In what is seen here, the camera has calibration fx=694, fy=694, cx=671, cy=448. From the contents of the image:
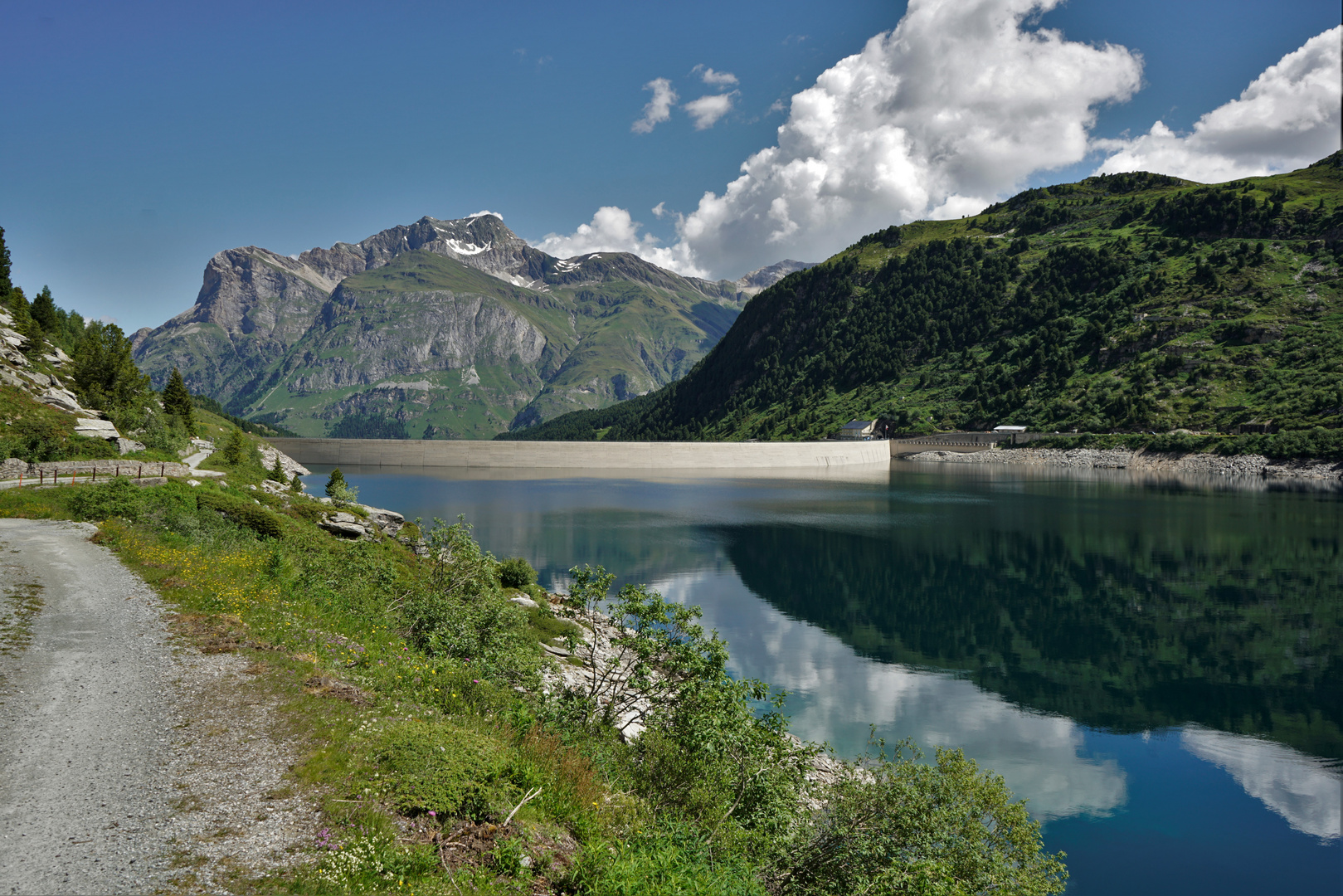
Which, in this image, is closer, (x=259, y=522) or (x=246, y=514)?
(x=259, y=522)

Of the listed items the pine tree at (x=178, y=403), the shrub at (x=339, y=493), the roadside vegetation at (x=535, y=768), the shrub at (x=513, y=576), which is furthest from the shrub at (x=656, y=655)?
the pine tree at (x=178, y=403)

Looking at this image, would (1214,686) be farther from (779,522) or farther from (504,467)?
(504,467)

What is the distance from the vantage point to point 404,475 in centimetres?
11712

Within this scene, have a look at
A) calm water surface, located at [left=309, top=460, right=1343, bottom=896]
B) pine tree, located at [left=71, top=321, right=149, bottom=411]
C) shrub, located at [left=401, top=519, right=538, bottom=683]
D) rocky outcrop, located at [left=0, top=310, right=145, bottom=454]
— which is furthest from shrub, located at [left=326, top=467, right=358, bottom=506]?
shrub, located at [left=401, top=519, right=538, bottom=683]

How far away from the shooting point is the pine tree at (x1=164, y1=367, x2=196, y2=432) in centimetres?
6359

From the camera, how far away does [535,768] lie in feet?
29.6

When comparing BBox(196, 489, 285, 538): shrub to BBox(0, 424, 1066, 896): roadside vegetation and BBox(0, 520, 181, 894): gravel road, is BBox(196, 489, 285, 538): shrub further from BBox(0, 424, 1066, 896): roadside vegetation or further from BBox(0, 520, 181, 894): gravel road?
BBox(0, 520, 181, 894): gravel road

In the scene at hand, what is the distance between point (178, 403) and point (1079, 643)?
240 feet

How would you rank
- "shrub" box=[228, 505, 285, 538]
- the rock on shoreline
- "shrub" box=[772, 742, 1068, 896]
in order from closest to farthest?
1. "shrub" box=[772, 742, 1068, 896]
2. "shrub" box=[228, 505, 285, 538]
3. the rock on shoreline

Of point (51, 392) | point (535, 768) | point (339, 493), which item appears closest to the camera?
point (535, 768)

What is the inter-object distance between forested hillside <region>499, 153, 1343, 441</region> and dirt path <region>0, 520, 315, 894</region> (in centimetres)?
12673

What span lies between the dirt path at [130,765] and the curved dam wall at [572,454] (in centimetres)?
11542

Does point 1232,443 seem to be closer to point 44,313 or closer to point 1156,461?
point 1156,461

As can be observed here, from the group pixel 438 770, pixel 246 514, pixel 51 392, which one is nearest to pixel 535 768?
pixel 438 770
